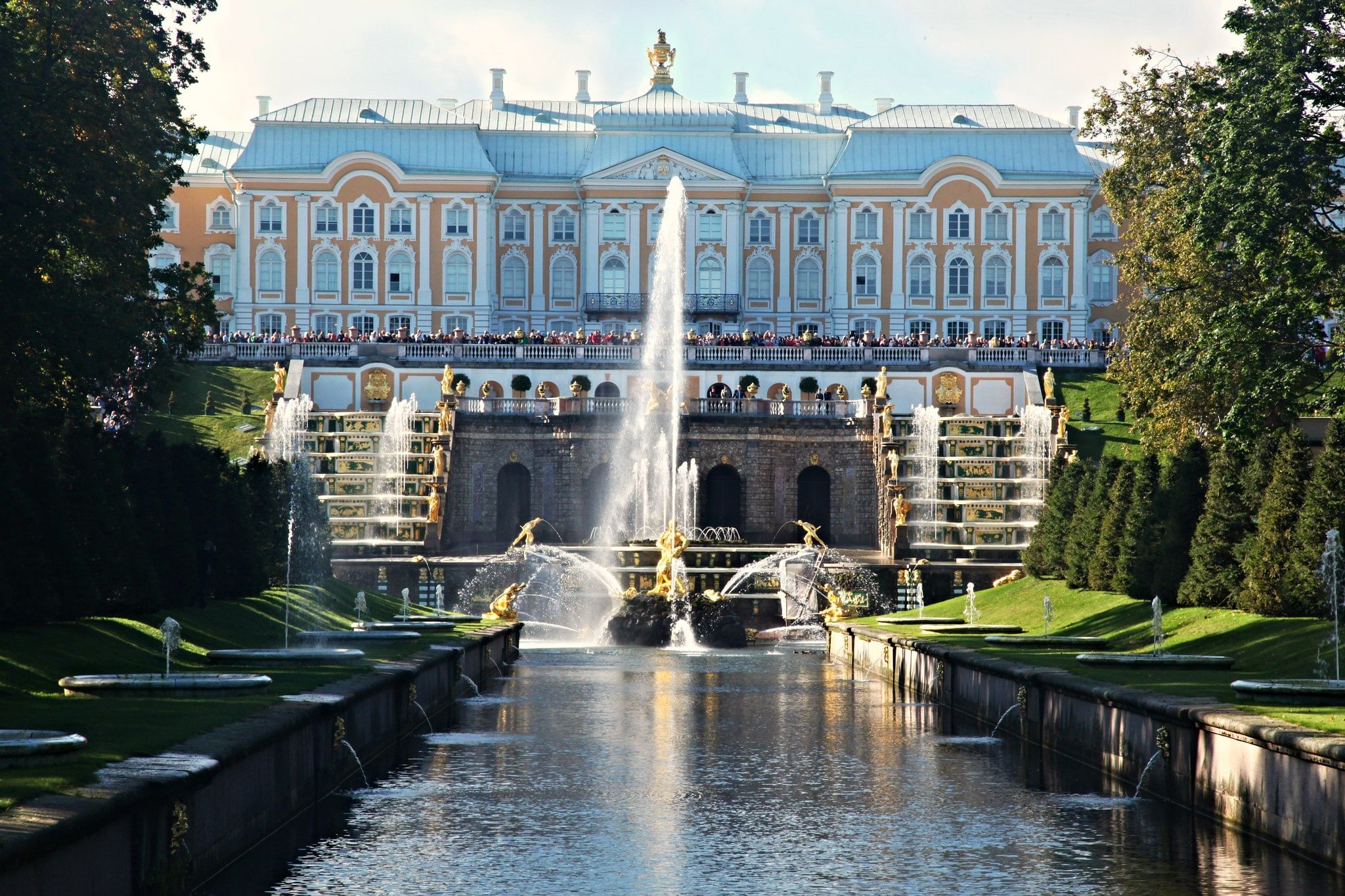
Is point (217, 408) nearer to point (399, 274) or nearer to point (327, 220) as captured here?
point (399, 274)

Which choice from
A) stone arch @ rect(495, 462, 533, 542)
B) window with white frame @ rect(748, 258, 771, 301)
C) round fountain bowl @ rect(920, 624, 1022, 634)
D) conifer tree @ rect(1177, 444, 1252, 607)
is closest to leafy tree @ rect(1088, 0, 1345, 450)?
conifer tree @ rect(1177, 444, 1252, 607)

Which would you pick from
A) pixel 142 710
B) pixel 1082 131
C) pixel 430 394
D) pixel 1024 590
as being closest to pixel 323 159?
pixel 430 394

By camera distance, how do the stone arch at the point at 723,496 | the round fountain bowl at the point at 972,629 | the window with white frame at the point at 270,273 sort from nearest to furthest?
the round fountain bowl at the point at 972,629 < the stone arch at the point at 723,496 < the window with white frame at the point at 270,273

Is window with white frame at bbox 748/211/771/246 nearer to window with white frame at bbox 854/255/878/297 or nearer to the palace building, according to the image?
the palace building

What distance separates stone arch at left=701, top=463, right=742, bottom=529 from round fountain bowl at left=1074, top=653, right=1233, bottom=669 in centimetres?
4781

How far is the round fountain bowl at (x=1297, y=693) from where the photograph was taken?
1769cm

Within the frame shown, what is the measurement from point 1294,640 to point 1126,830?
972 centimetres

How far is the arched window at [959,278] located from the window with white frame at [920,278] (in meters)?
1.07

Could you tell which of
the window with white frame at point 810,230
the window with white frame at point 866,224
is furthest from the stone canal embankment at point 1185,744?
the window with white frame at point 810,230

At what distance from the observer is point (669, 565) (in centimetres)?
4572

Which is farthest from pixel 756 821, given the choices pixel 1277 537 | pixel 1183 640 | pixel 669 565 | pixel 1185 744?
pixel 669 565

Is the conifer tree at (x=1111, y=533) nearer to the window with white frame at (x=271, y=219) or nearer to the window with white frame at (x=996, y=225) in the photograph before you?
the window with white frame at (x=996, y=225)

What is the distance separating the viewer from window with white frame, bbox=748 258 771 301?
100562 millimetres

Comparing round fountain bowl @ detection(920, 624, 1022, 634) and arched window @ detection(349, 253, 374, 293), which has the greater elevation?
arched window @ detection(349, 253, 374, 293)
